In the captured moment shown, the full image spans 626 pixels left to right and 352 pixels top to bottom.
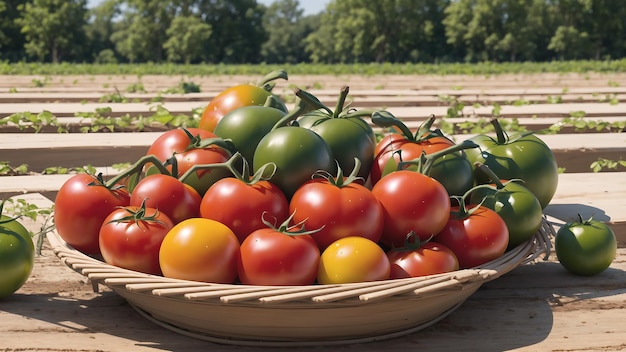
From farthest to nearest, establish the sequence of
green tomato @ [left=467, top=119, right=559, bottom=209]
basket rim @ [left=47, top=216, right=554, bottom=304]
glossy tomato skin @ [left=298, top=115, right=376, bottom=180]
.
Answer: green tomato @ [left=467, top=119, right=559, bottom=209] → glossy tomato skin @ [left=298, top=115, right=376, bottom=180] → basket rim @ [left=47, top=216, right=554, bottom=304]

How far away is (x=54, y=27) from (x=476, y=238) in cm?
6610

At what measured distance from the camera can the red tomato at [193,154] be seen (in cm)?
209

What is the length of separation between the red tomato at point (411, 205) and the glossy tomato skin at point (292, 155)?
0.18m

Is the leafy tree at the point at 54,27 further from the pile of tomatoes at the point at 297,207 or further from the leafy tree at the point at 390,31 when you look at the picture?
the pile of tomatoes at the point at 297,207

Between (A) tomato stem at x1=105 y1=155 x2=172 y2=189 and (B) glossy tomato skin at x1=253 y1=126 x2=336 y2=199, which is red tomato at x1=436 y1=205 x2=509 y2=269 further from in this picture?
(A) tomato stem at x1=105 y1=155 x2=172 y2=189

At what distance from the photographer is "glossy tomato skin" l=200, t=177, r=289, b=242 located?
1880 mm

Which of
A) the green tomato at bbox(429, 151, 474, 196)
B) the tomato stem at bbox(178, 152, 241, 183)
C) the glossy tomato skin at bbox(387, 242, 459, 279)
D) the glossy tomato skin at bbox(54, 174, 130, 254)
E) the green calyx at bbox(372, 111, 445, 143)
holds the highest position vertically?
the green calyx at bbox(372, 111, 445, 143)

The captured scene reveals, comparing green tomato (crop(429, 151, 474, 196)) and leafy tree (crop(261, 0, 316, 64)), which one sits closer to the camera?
green tomato (crop(429, 151, 474, 196))

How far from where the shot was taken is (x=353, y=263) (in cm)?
173

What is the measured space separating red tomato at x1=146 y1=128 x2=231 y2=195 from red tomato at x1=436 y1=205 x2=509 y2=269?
61 centimetres

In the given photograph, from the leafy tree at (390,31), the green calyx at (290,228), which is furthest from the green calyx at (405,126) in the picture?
the leafy tree at (390,31)

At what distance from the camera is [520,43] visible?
213 feet

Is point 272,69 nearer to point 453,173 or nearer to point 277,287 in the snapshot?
point 453,173

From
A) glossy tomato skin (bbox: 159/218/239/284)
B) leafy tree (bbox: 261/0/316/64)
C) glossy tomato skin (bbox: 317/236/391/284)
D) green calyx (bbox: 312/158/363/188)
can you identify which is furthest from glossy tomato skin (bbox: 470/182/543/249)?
leafy tree (bbox: 261/0/316/64)
